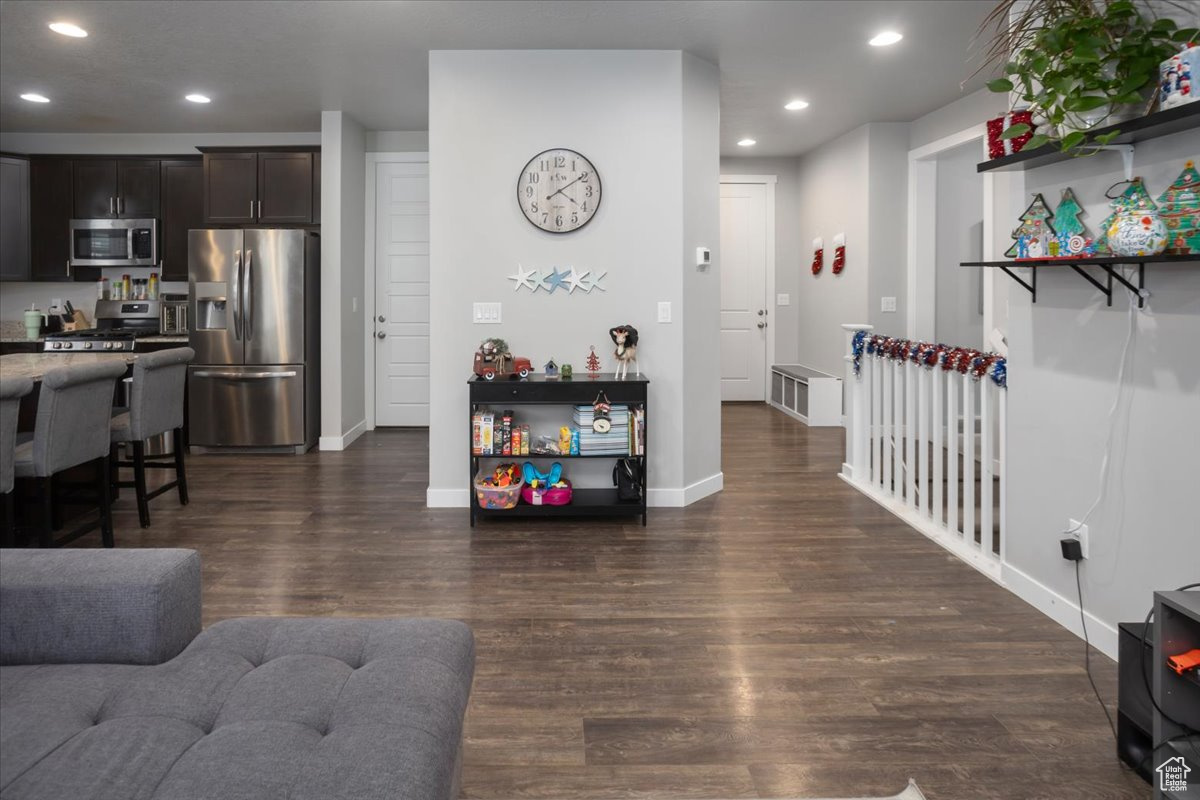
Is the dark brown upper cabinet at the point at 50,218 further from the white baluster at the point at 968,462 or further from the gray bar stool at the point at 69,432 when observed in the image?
the white baluster at the point at 968,462

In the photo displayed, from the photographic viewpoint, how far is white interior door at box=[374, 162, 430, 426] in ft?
24.4

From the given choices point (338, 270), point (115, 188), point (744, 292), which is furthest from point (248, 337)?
point (744, 292)

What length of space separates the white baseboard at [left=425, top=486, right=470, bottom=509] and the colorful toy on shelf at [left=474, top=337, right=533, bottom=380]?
751mm

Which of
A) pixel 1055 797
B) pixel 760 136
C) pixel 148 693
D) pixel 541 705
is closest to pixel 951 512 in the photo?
pixel 1055 797

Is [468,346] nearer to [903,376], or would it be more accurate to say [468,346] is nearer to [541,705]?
[903,376]

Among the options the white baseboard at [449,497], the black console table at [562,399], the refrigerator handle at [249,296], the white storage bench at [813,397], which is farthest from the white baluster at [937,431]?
the refrigerator handle at [249,296]

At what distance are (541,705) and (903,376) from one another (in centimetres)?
299

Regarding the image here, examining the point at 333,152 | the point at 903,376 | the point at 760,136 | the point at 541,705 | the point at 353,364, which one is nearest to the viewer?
the point at 541,705

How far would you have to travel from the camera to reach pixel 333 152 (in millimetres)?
6527

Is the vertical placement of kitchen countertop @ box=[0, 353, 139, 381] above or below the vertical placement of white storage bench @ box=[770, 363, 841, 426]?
above

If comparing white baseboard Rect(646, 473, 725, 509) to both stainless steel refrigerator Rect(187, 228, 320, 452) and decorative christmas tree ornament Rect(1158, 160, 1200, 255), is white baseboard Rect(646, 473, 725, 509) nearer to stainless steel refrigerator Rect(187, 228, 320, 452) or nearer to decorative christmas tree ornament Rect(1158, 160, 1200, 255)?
decorative christmas tree ornament Rect(1158, 160, 1200, 255)

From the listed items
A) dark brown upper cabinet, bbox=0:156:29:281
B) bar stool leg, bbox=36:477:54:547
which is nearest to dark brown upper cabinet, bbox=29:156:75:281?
dark brown upper cabinet, bbox=0:156:29:281

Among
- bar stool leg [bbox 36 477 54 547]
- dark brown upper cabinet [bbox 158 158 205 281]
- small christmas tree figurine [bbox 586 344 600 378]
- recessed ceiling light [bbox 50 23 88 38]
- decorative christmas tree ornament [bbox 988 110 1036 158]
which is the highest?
recessed ceiling light [bbox 50 23 88 38]

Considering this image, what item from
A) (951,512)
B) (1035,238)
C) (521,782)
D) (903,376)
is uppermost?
(1035,238)
